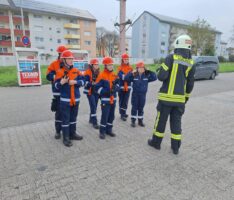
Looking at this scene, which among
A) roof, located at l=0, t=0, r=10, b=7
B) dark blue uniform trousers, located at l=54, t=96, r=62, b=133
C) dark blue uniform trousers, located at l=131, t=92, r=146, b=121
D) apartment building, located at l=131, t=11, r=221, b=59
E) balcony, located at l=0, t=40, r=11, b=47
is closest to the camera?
dark blue uniform trousers, located at l=54, t=96, r=62, b=133

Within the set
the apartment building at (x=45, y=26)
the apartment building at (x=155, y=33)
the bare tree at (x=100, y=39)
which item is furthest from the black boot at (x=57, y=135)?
the bare tree at (x=100, y=39)

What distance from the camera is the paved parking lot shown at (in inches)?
105

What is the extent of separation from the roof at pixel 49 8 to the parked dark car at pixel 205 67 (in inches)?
1560

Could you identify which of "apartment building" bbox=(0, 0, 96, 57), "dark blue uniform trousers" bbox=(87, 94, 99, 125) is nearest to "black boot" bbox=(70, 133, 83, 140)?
"dark blue uniform trousers" bbox=(87, 94, 99, 125)

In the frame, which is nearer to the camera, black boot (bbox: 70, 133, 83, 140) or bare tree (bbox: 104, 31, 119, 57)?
black boot (bbox: 70, 133, 83, 140)

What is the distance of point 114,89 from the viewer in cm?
429

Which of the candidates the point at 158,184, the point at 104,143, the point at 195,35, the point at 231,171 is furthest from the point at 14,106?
the point at 195,35

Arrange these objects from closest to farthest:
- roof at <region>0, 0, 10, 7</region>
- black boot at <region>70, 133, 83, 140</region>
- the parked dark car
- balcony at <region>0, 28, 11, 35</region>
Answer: black boot at <region>70, 133, 83, 140</region>, the parked dark car, roof at <region>0, 0, 10, 7</region>, balcony at <region>0, 28, 11, 35</region>

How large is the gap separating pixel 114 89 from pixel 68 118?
1151mm

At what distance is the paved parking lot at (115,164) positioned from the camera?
2.67 meters

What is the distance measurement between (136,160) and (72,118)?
1.63 meters

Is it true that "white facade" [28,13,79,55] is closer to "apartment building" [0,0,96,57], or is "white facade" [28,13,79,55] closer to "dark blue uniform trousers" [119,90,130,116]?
"apartment building" [0,0,96,57]

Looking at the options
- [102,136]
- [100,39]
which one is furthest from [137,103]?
[100,39]

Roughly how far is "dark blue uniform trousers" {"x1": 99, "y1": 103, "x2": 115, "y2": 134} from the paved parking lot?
0.26 m
